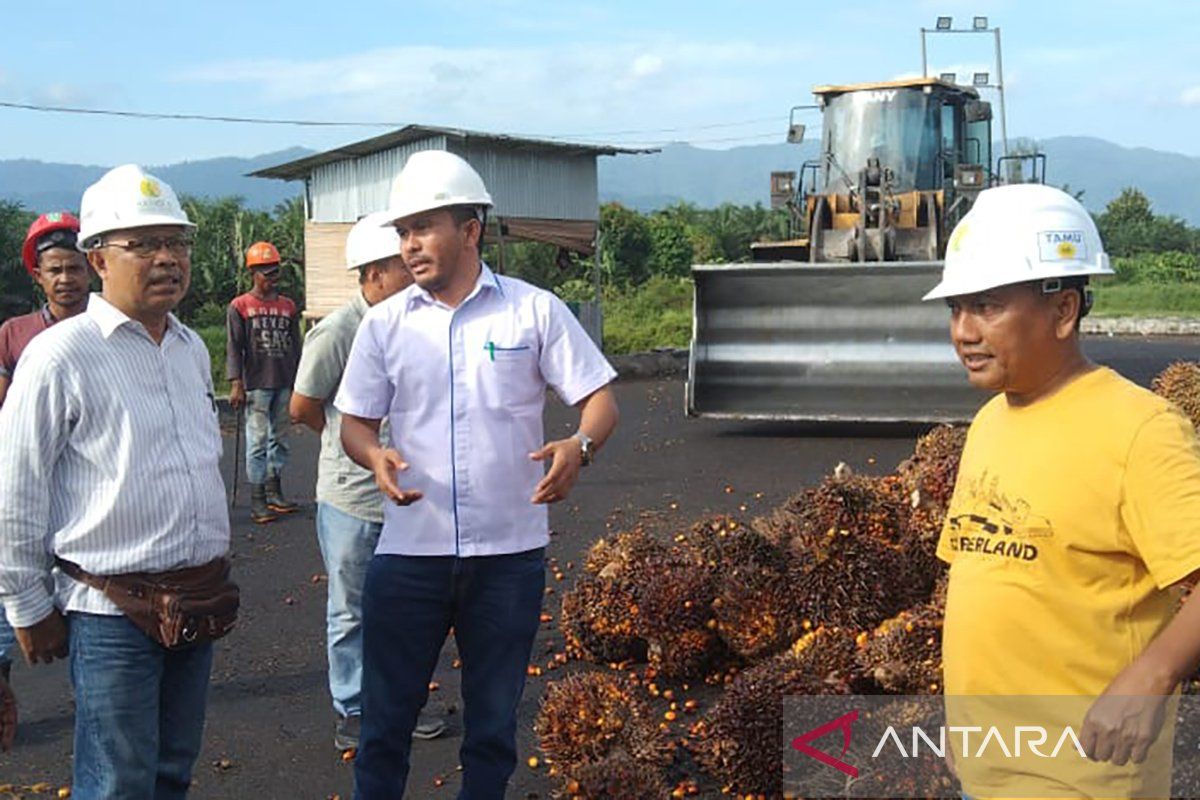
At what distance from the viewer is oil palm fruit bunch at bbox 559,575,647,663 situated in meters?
5.90

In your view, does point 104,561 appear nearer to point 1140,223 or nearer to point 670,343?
point 670,343

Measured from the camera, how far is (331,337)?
5.13 meters

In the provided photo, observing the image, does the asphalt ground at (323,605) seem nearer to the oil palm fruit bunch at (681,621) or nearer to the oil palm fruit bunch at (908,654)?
the oil palm fruit bunch at (681,621)

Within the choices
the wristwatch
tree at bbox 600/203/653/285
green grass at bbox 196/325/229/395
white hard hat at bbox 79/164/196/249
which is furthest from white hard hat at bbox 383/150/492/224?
tree at bbox 600/203/653/285

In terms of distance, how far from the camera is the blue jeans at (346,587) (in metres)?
5.07

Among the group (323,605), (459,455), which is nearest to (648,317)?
(323,605)

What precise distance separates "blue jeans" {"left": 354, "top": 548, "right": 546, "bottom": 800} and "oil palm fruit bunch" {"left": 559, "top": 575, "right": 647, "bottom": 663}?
6.14 ft

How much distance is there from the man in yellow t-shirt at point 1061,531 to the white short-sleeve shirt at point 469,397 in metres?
1.56

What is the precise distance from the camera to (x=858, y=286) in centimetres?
1277

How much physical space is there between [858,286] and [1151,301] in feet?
86.9

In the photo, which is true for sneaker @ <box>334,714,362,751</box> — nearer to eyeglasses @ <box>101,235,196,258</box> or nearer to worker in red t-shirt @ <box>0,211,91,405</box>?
worker in red t-shirt @ <box>0,211,91,405</box>

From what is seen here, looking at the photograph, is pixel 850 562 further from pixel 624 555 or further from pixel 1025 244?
pixel 1025 244

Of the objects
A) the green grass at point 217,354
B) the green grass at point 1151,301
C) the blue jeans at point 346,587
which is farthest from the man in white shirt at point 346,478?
→ the green grass at point 1151,301

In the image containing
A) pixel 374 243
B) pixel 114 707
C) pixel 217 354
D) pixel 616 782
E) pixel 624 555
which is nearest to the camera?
pixel 114 707
